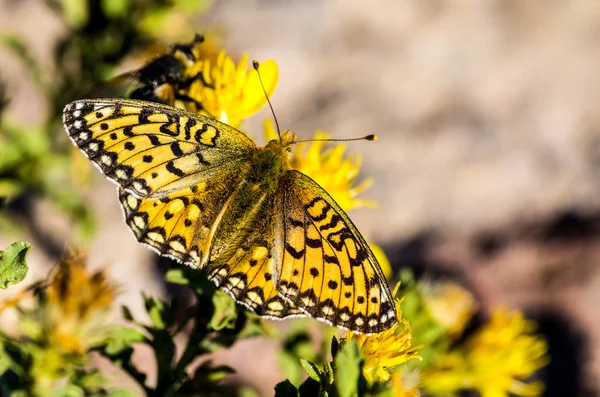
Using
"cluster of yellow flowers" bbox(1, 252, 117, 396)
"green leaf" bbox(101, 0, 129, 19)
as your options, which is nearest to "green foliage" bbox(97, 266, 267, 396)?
"cluster of yellow flowers" bbox(1, 252, 117, 396)

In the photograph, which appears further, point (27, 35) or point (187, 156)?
point (27, 35)

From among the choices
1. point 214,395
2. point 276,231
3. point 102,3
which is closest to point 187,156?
point 276,231

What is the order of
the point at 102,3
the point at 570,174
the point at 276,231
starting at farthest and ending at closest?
the point at 570,174 < the point at 102,3 < the point at 276,231

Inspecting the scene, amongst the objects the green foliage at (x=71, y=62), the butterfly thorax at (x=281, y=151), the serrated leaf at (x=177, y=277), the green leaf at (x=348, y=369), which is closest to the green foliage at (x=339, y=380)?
the green leaf at (x=348, y=369)

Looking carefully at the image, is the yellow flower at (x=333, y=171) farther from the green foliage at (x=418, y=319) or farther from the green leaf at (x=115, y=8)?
the green leaf at (x=115, y=8)

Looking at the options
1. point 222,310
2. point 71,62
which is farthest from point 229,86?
point 71,62

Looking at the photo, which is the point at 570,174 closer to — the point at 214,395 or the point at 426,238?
the point at 426,238

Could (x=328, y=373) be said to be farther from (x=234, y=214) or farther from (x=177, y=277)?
(x=234, y=214)
